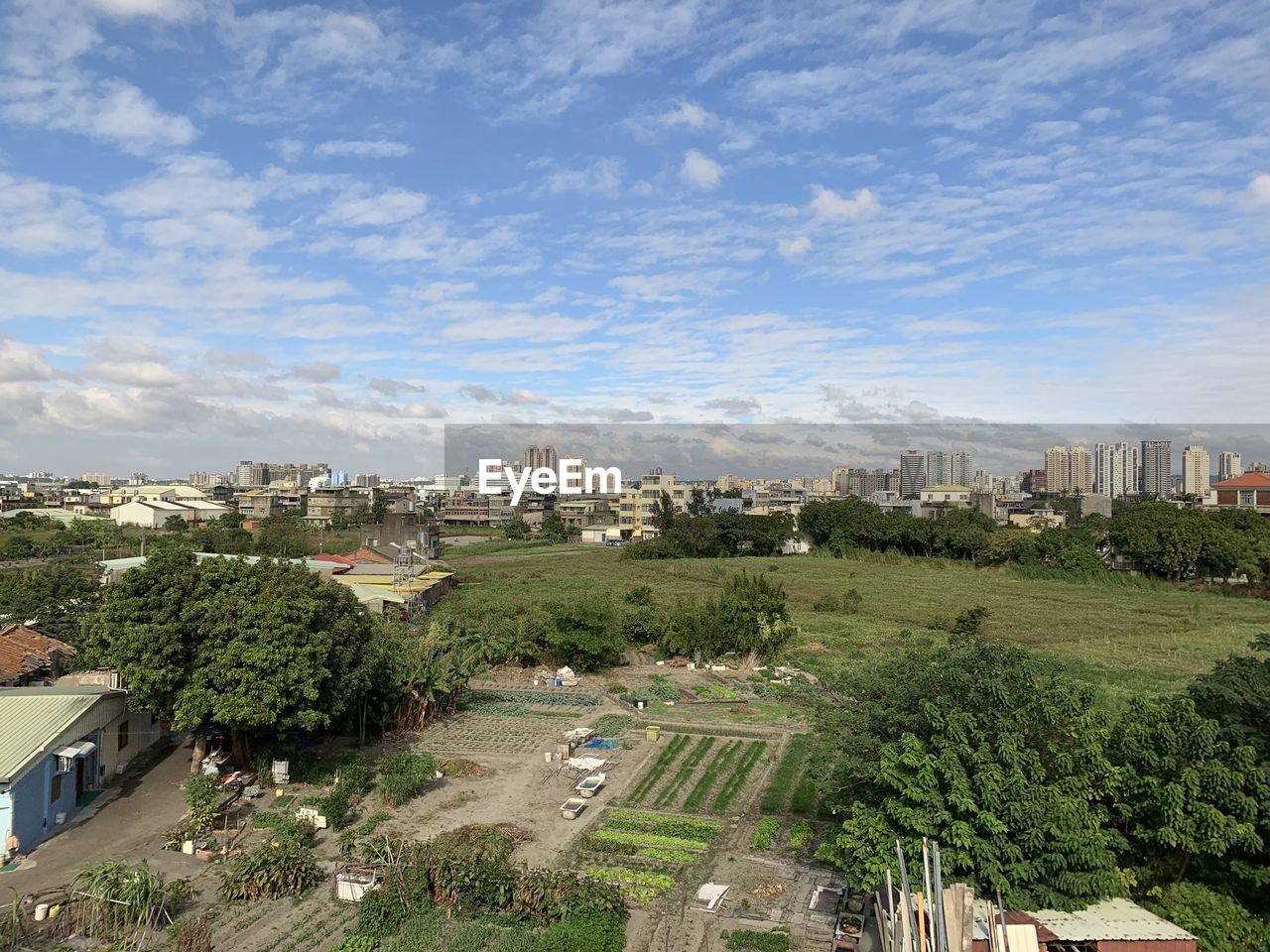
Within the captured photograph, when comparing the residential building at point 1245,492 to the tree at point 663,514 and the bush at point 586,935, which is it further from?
the bush at point 586,935

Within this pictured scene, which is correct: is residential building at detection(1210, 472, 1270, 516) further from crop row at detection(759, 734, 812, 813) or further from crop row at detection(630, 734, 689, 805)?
crop row at detection(630, 734, 689, 805)

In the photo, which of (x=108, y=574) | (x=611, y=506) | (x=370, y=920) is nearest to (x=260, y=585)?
(x=370, y=920)

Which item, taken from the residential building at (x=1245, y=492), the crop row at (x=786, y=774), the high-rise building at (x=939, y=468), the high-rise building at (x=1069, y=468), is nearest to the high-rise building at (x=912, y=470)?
the high-rise building at (x=939, y=468)

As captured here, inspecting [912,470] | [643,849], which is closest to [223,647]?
[643,849]

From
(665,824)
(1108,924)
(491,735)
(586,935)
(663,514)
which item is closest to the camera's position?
(1108,924)

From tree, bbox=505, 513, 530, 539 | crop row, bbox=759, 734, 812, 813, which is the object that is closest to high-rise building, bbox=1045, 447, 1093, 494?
tree, bbox=505, 513, 530, 539

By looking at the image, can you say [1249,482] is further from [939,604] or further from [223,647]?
[223,647]

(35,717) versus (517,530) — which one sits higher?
(35,717)
